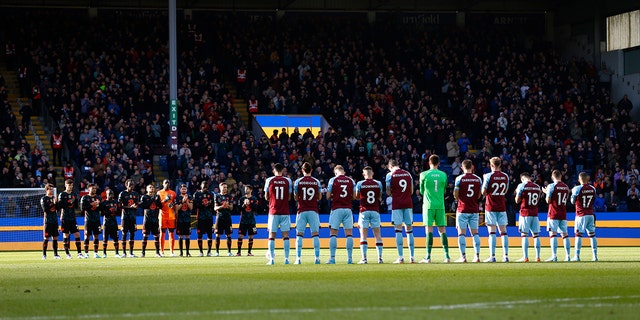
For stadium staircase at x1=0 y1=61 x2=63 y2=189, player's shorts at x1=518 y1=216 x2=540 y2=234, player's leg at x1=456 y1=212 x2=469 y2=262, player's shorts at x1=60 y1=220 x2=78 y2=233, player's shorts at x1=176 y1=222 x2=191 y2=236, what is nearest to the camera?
player's leg at x1=456 y1=212 x2=469 y2=262

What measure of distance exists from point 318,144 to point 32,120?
11.6 metres

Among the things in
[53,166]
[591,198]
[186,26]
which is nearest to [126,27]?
[186,26]

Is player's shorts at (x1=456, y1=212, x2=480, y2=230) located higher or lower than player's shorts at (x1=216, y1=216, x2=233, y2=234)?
higher


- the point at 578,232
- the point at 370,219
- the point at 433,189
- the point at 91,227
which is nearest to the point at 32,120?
the point at 91,227

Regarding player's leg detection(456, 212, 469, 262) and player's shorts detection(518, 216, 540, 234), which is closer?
player's leg detection(456, 212, 469, 262)

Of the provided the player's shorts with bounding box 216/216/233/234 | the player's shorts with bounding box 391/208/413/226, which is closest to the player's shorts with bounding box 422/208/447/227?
the player's shorts with bounding box 391/208/413/226

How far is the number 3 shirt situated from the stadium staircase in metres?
19.4

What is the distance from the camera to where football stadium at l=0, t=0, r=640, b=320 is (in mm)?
23531

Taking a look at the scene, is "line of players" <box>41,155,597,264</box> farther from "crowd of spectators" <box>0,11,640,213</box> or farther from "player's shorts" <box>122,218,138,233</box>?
"crowd of spectators" <box>0,11,640,213</box>

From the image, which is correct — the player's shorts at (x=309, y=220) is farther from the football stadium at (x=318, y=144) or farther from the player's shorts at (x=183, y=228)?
the player's shorts at (x=183, y=228)

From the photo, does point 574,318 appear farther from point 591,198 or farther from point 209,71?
point 209,71

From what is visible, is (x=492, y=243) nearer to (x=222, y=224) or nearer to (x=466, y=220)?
(x=466, y=220)

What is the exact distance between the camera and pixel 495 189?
24188mm

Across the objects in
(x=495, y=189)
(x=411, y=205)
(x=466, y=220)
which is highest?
(x=495, y=189)
